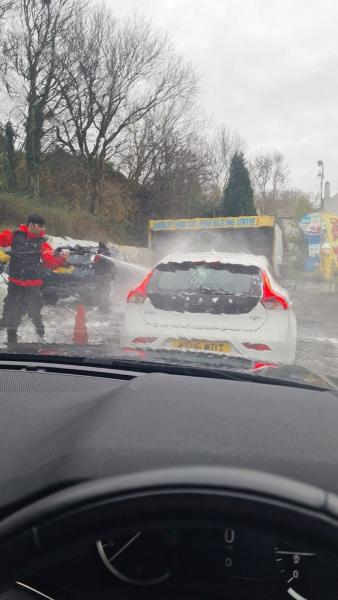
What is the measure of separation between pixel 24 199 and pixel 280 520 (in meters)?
24.0

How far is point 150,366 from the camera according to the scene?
2873mm

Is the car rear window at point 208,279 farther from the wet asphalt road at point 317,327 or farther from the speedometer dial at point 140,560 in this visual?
the speedometer dial at point 140,560

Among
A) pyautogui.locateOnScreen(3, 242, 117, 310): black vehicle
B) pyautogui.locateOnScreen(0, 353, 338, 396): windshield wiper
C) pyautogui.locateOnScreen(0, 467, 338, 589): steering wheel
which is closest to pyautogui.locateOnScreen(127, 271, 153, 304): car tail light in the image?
pyautogui.locateOnScreen(0, 353, 338, 396): windshield wiper

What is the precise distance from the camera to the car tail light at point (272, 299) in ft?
19.4

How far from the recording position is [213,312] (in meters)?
5.77

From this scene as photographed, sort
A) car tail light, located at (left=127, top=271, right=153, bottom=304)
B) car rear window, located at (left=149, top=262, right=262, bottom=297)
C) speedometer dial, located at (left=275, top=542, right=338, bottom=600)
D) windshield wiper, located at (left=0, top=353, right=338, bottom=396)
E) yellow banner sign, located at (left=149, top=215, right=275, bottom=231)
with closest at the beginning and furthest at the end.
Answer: speedometer dial, located at (left=275, top=542, right=338, bottom=600)
windshield wiper, located at (left=0, top=353, right=338, bottom=396)
car rear window, located at (left=149, top=262, right=262, bottom=297)
car tail light, located at (left=127, top=271, right=153, bottom=304)
yellow banner sign, located at (left=149, top=215, right=275, bottom=231)

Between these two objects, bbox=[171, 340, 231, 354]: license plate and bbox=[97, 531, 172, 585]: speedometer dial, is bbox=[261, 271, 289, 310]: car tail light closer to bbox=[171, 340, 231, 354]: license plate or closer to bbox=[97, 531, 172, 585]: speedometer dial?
bbox=[171, 340, 231, 354]: license plate

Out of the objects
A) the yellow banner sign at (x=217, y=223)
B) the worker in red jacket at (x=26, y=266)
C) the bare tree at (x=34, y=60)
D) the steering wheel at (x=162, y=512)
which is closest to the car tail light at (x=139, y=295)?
the worker in red jacket at (x=26, y=266)

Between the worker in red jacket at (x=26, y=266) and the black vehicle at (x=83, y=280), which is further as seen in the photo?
the black vehicle at (x=83, y=280)

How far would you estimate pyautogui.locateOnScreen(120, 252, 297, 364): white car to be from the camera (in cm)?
570

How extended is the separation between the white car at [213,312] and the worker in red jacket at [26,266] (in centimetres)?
217

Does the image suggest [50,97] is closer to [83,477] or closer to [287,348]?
[287,348]

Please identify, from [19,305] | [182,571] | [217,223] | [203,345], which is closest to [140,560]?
[182,571]

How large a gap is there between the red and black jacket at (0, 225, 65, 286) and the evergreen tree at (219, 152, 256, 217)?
3069 centimetres
